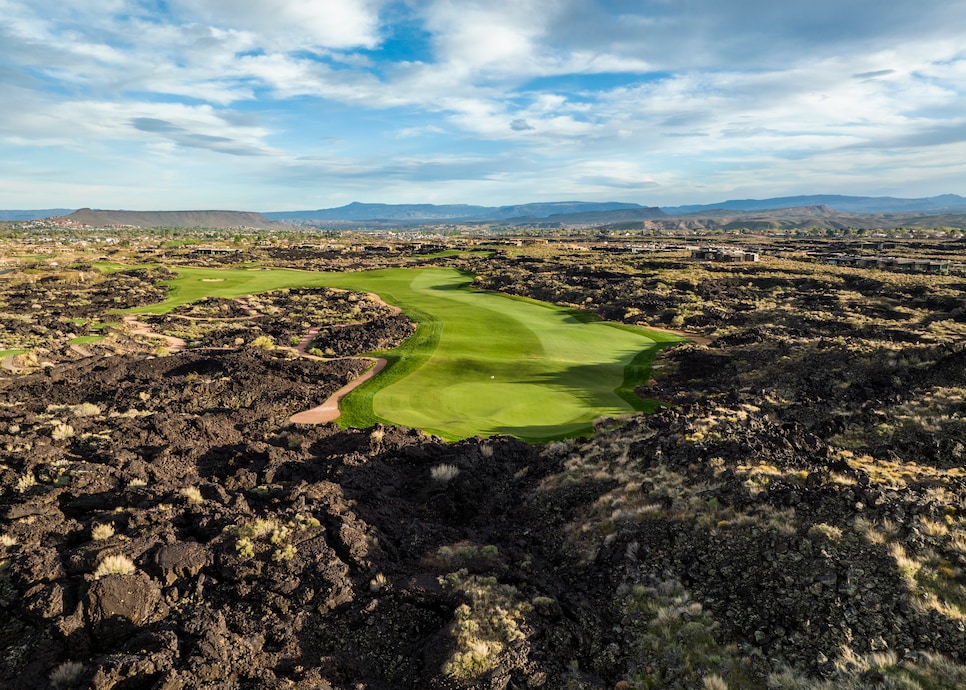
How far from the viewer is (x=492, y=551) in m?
9.45

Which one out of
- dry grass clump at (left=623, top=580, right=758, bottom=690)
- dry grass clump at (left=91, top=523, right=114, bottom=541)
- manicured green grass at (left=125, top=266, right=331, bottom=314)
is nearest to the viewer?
dry grass clump at (left=623, top=580, right=758, bottom=690)

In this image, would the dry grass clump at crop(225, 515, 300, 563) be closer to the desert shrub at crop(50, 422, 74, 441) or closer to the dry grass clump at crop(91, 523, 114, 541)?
the dry grass clump at crop(91, 523, 114, 541)

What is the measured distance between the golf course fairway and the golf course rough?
2.1 inches

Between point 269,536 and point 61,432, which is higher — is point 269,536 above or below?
above

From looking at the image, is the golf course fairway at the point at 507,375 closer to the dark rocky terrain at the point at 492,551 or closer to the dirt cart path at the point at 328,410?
the dirt cart path at the point at 328,410

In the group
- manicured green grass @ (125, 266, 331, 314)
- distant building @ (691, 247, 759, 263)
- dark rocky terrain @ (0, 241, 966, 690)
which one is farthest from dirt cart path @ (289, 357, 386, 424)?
distant building @ (691, 247, 759, 263)

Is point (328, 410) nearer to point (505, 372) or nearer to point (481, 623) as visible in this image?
point (505, 372)

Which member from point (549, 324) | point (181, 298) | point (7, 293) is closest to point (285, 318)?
point (181, 298)

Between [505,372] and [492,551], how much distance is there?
14921 millimetres

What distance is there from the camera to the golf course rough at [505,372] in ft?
61.0

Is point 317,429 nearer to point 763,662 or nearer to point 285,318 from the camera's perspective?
point 763,662

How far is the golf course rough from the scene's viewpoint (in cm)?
1858

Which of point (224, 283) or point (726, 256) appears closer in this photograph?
point (224, 283)

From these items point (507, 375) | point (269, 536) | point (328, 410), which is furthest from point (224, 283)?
point (269, 536)
